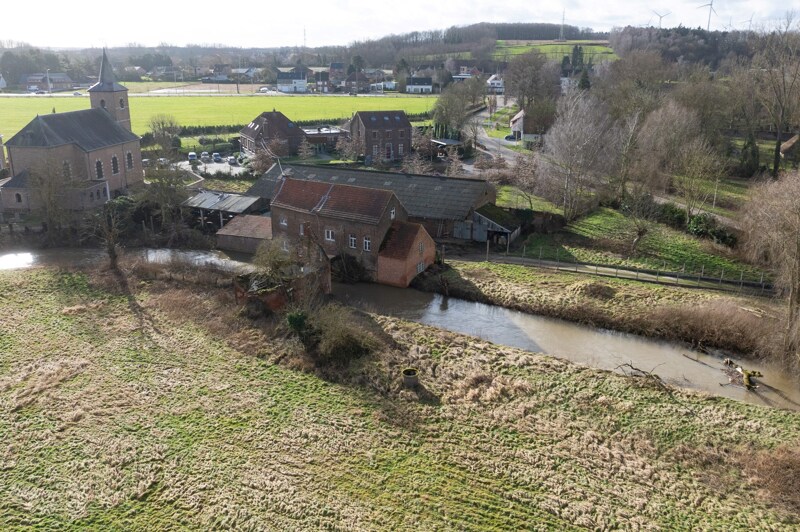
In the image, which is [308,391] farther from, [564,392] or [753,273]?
[753,273]

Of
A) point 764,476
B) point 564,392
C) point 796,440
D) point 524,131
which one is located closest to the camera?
point 764,476

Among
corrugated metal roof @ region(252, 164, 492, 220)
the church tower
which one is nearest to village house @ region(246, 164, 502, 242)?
corrugated metal roof @ region(252, 164, 492, 220)

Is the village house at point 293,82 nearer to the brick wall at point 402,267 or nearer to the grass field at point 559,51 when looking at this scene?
the grass field at point 559,51

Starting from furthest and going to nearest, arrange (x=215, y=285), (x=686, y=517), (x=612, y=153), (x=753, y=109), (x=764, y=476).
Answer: (x=753, y=109), (x=612, y=153), (x=215, y=285), (x=764, y=476), (x=686, y=517)

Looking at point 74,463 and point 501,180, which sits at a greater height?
point 501,180

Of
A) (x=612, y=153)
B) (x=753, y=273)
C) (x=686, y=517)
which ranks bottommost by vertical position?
(x=686, y=517)

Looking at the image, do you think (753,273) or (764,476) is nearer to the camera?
(764,476)

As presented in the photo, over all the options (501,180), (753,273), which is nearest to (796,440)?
(753,273)

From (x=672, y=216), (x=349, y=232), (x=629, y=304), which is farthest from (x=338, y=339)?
(x=672, y=216)

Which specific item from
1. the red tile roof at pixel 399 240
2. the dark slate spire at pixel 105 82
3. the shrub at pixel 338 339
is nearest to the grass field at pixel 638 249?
the red tile roof at pixel 399 240
